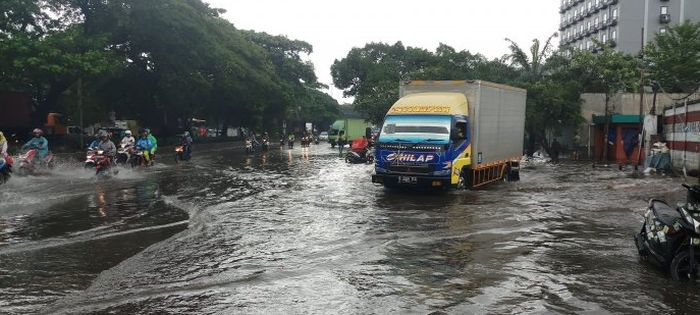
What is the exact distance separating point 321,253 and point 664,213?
15.3ft

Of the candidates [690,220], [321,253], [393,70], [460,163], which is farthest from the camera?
[393,70]

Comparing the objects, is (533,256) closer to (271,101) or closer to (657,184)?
(657,184)

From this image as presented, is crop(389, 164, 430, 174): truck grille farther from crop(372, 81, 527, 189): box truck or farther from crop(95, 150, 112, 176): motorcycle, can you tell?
crop(95, 150, 112, 176): motorcycle

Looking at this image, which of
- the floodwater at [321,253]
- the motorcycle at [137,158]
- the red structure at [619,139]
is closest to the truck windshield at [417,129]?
the floodwater at [321,253]

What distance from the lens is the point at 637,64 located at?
136ft

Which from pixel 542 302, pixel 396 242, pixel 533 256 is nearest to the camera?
pixel 542 302

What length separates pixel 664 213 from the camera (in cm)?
744

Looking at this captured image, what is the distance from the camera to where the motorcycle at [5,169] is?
15431 millimetres

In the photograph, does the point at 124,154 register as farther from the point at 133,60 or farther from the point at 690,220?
the point at 133,60

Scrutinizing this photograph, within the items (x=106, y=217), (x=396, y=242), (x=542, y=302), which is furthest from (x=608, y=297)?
(x=106, y=217)

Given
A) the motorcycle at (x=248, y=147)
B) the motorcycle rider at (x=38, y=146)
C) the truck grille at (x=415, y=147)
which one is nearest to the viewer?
the truck grille at (x=415, y=147)

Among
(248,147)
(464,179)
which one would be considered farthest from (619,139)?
(248,147)

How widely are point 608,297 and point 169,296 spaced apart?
482 centimetres

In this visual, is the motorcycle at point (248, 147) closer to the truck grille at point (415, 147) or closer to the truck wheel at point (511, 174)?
the truck wheel at point (511, 174)
